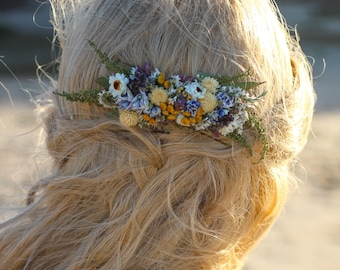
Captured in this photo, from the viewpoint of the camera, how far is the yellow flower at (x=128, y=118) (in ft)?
4.19

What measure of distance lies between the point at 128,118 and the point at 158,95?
7 cm

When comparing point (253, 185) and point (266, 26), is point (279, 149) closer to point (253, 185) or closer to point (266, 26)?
point (253, 185)

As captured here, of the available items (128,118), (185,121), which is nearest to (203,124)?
(185,121)

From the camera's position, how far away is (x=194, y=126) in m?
1.30

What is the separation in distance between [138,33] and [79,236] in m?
0.41

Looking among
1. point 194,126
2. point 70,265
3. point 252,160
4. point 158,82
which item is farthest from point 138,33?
point 70,265

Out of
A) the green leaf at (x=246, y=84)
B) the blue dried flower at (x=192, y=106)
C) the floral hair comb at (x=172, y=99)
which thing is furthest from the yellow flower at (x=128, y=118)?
the green leaf at (x=246, y=84)

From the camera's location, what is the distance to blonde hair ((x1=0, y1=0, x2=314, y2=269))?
129 cm

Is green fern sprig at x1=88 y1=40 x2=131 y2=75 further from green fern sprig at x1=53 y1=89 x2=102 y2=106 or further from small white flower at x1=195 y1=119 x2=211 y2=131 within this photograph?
small white flower at x1=195 y1=119 x2=211 y2=131

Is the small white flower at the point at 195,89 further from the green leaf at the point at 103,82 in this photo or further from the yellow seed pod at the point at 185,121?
the green leaf at the point at 103,82

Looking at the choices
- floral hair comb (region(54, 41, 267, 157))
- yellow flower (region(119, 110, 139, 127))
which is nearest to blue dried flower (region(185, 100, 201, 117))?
floral hair comb (region(54, 41, 267, 157))

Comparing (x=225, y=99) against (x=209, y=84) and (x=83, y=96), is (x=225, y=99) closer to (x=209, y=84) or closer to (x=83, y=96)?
(x=209, y=84)

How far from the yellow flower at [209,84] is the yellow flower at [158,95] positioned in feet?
0.25

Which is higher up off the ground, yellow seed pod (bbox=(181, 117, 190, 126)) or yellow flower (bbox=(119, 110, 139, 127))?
yellow seed pod (bbox=(181, 117, 190, 126))
